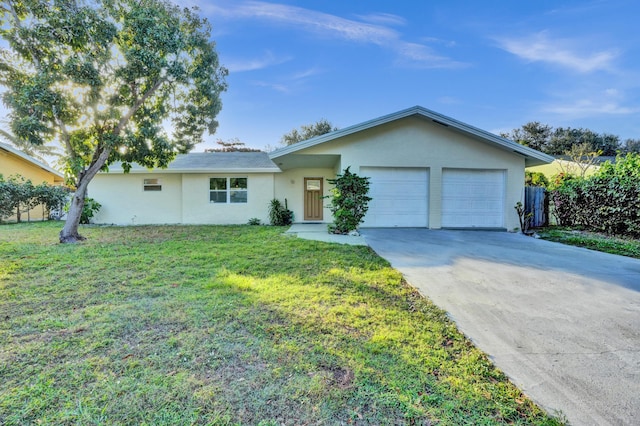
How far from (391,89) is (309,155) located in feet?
21.4

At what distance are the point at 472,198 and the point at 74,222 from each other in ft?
41.9

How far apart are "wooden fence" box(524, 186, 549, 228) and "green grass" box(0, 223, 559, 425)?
9429mm

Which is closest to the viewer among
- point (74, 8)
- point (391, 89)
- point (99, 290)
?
point (99, 290)

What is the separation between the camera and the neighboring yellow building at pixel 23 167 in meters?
14.4

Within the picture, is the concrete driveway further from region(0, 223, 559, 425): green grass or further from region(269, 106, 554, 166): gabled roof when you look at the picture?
region(269, 106, 554, 166): gabled roof

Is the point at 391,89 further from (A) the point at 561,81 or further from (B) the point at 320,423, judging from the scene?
(B) the point at 320,423

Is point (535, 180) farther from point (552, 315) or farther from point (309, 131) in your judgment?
point (309, 131)

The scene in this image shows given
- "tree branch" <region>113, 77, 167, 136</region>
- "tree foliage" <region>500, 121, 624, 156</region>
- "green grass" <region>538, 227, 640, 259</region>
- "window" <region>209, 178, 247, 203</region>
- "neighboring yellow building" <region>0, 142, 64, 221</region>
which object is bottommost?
"green grass" <region>538, 227, 640, 259</region>

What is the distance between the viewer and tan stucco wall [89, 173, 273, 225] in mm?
12867

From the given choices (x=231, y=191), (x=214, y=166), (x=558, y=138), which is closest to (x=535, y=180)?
(x=231, y=191)

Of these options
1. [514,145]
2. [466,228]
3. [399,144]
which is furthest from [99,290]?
[514,145]

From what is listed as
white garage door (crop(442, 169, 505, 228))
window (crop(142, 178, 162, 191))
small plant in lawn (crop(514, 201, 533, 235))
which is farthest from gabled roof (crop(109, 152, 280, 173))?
small plant in lawn (crop(514, 201, 533, 235))

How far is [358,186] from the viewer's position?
30.5ft

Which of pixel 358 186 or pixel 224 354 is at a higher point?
pixel 358 186
